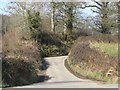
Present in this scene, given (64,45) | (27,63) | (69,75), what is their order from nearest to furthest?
(27,63)
(69,75)
(64,45)

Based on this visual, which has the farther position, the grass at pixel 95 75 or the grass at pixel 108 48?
the grass at pixel 108 48

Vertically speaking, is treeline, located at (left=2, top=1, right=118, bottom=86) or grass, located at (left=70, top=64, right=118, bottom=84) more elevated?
treeline, located at (left=2, top=1, right=118, bottom=86)

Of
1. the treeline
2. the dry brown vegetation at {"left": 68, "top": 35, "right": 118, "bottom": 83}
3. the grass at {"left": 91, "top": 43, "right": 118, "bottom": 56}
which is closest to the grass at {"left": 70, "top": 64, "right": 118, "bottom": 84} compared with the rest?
the dry brown vegetation at {"left": 68, "top": 35, "right": 118, "bottom": 83}

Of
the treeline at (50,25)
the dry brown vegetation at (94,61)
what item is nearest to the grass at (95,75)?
the dry brown vegetation at (94,61)

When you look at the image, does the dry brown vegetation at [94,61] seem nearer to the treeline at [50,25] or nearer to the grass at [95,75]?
the grass at [95,75]

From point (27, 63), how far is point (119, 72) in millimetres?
6573

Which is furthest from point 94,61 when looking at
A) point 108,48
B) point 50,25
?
point 50,25

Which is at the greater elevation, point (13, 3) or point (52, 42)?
point (13, 3)

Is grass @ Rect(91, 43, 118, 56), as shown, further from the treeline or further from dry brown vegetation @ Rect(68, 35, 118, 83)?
the treeline

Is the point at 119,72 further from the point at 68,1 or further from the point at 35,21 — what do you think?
the point at 68,1

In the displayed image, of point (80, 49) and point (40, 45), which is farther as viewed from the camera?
point (40, 45)

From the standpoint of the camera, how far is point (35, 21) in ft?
99.1

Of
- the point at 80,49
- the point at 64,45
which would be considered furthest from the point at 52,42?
the point at 80,49

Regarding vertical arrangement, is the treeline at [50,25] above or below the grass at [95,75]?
above
